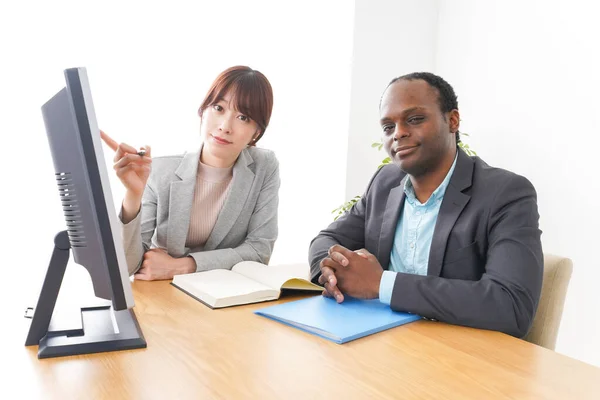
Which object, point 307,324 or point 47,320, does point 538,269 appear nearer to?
point 307,324

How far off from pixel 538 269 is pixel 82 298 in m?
1.16

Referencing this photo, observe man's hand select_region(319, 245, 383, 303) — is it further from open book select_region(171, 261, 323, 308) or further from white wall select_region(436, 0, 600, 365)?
white wall select_region(436, 0, 600, 365)

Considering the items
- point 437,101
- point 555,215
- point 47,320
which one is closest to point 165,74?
point 437,101

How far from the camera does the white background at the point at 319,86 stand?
2.60 meters

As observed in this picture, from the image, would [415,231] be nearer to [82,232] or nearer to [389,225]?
[389,225]

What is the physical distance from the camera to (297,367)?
3.13ft

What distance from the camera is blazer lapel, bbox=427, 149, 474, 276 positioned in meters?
1.46

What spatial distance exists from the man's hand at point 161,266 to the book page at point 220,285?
0.06 m

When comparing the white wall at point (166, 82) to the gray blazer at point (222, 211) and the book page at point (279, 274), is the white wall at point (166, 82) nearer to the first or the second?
the gray blazer at point (222, 211)

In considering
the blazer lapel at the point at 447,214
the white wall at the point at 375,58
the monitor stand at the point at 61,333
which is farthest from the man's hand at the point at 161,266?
the white wall at the point at 375,58

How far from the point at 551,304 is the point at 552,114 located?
1.79 metres

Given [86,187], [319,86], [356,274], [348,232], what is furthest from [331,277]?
[319,86]

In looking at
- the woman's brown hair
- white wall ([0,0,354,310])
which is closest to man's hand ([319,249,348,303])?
the woman's brown hair

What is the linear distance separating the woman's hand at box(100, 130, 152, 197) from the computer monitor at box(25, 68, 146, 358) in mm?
270
